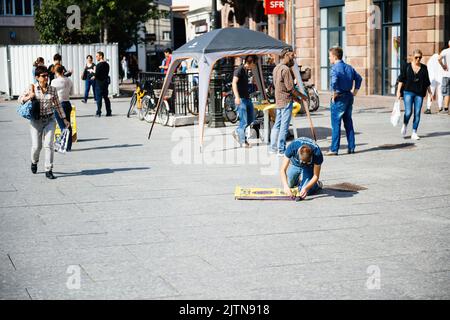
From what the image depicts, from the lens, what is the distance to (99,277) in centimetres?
629

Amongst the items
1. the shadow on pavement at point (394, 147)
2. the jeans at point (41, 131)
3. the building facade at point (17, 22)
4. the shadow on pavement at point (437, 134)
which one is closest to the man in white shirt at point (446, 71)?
the shadow on pavement at point (437, 134)

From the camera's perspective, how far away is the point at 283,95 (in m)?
13.5

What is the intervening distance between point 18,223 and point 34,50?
2310cm

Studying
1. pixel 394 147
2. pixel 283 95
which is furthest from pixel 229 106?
pixel 394 147

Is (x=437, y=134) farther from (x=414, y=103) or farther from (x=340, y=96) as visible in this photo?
(x=340, y=96)

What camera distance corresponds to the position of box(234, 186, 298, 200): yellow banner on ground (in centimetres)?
952

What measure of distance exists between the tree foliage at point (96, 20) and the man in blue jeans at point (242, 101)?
76.9 feet

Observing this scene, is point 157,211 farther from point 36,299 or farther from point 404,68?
point 404,68

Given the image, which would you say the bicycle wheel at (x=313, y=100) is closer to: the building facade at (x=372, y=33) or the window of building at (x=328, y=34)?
the building facade at (x=372, y=33)

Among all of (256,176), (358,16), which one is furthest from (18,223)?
(358,16)

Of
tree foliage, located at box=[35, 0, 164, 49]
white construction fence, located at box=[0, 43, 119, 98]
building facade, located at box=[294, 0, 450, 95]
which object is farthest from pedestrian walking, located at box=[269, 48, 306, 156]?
tree foliage, located at box=[35, 0, 164, 49]

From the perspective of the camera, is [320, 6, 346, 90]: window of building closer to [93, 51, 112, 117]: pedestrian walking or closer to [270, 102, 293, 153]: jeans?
[93, 51, 112, 117]: pedestrian walking

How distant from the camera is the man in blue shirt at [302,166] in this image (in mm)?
9047

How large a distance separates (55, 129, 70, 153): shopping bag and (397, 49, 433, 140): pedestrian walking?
245 inches
